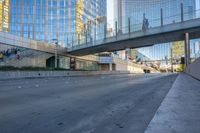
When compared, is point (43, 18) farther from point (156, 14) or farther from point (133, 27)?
point (156, 14)

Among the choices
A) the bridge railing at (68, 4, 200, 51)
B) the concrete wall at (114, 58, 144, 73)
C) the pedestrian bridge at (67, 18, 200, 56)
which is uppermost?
the bridge railing at (68, 4, 200, 51)

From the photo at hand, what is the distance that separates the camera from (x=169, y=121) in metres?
4.78

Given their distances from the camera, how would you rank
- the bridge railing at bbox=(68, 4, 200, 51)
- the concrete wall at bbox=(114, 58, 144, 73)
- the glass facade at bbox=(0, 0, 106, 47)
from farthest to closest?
the glass facade at bbox=(0, 0, 106, 47), the concrete wall at bbox=(114, 58, 144, 73), the bridge railing at bbox=(68, 4, 200, 51)

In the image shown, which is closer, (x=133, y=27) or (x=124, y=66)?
(x=133, y=27)

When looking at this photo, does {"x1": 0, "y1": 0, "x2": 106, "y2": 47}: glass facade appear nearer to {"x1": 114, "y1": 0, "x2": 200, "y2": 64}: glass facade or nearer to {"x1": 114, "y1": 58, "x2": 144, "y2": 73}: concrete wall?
{"x1": 114, "y1": 0, "x2": 200, "y2": 64}: glass facade

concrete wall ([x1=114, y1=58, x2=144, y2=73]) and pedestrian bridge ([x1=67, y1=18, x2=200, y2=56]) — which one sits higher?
pedestrian bridge ([x1=67, y1=18, x2=200, y2=56])

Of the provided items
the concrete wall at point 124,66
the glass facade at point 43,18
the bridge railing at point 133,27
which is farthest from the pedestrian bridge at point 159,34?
the glass facade at point 43,18

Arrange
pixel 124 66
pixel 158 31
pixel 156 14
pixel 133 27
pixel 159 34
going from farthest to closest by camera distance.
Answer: pixel 124 66
pixel 156 14
pixel 133 27
pixel 159 34
pixel 158 31

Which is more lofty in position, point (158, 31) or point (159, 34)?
point (158, 31)

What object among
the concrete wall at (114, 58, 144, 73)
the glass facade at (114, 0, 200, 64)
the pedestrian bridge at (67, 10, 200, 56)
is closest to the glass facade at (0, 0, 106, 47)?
the glass facade at (114, 0, 200, 64)

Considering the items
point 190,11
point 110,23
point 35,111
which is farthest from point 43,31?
point 35,111

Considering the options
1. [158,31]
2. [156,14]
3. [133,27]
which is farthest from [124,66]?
[158,31]

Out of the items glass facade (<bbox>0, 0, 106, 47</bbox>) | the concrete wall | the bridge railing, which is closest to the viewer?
the bridge railing

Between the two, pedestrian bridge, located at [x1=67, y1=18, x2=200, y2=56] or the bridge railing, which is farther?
the bridge railing
